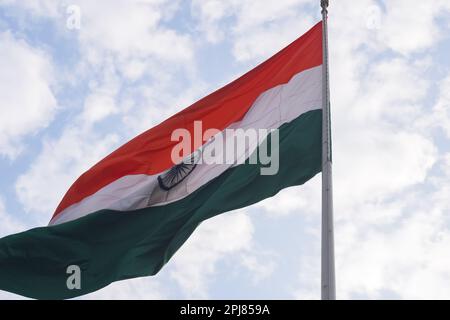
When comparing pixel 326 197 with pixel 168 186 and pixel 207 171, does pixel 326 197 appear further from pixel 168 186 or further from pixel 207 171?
pixel 168 186

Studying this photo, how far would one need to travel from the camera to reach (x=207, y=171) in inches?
553

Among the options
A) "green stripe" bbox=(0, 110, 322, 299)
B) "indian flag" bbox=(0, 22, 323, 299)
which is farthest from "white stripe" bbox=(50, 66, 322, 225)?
"green stripe" bbox=(0, 110, 322, 299)

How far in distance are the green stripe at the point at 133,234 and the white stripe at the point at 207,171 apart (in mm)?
167

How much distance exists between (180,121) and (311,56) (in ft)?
8.90

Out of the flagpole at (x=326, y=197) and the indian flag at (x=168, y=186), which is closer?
the flagpole at (x=326, y=197)

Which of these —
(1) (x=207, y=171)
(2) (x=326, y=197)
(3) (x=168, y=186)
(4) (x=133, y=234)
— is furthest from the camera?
(3) (x=168, y=186)

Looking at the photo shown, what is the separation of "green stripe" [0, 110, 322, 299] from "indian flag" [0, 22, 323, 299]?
0.02m

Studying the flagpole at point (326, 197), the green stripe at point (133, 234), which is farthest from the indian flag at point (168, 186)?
the flagpole at point (326, 197)

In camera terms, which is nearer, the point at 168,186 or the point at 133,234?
the point at 133,234

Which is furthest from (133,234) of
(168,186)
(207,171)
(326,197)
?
(326,197)

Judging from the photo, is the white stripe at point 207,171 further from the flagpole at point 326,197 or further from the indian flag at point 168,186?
the flagpole at point 326,197

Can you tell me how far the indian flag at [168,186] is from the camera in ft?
43.0

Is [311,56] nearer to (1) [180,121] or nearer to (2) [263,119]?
(2) [263,119]

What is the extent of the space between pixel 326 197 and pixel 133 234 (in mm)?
4024
